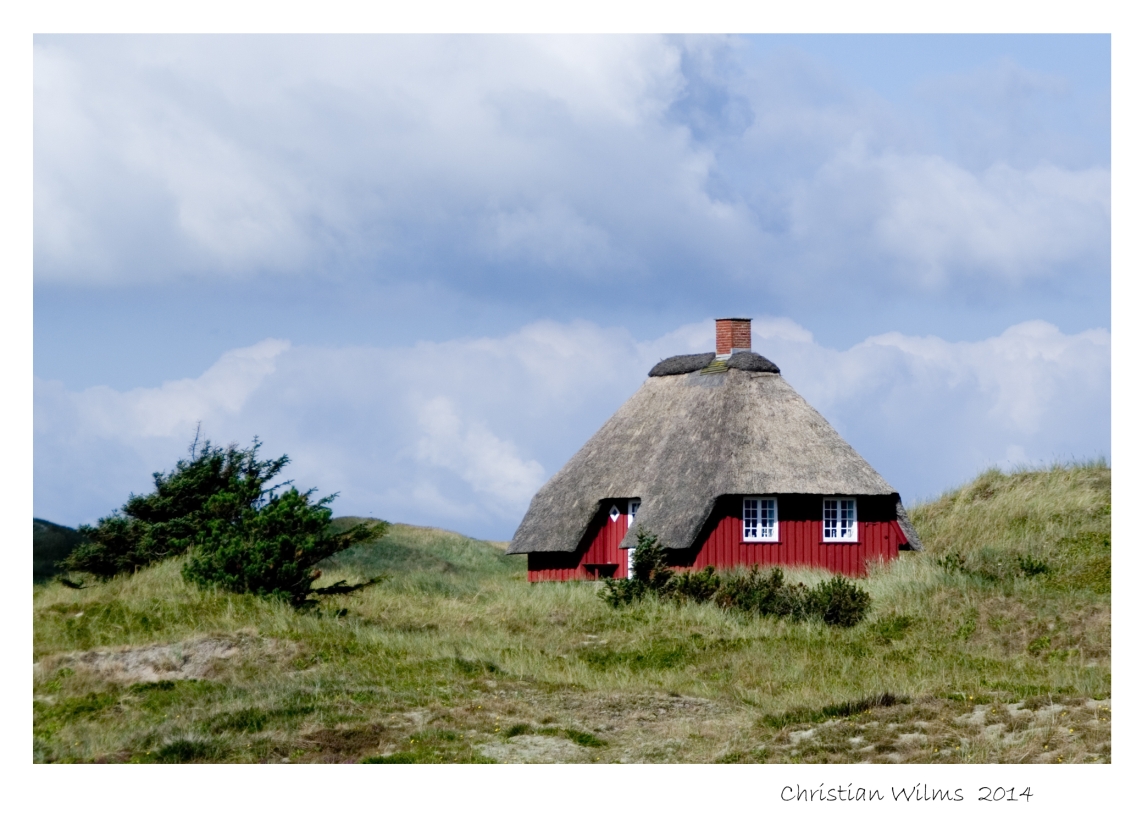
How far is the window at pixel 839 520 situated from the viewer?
32844mm

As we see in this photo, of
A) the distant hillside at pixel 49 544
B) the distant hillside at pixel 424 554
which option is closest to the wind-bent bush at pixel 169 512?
the distant hillside at pixel 424 554

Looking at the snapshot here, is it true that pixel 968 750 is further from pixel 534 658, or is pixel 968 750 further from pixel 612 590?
pixel 612 590

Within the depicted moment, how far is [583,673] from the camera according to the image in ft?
66.9

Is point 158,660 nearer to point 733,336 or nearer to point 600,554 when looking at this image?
point 600,554

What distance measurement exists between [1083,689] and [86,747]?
44.7 feet

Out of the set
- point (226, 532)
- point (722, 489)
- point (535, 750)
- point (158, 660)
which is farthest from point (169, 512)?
point (535, 750)

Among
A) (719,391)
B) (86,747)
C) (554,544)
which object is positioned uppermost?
(719,391)

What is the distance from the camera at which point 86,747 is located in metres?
15.9

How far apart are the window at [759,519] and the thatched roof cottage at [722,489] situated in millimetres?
37

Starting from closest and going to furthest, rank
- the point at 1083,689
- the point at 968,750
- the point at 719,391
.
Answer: the point at 968,750 < the point at 1083,689 < the point at 719,391

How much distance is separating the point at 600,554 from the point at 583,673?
50.4ft

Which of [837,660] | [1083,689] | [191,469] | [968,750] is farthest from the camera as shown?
[191,469]

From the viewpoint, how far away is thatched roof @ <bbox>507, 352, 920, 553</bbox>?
3212 centimetres

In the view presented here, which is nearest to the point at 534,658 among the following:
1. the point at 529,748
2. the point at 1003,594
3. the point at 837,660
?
the point at 837,660
